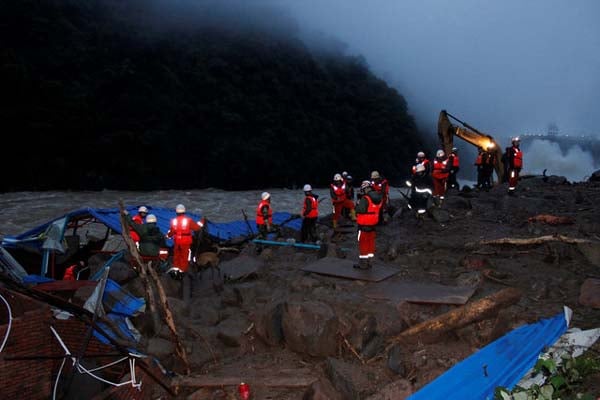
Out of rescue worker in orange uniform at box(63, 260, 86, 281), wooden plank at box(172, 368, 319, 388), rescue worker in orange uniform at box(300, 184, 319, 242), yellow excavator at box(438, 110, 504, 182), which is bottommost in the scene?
rescue worker in orange uniform at box(63, 260, 86, 281)

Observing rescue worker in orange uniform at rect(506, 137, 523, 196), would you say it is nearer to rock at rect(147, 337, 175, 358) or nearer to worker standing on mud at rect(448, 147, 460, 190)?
worker standing on mud at rect(448, 147, 460, 190)

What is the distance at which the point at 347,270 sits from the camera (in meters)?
8.09

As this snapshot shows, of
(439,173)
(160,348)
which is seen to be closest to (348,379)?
(160,348)

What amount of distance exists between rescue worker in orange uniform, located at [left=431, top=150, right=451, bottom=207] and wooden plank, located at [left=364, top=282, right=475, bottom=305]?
249 inches

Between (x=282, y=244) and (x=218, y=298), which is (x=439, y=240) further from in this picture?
(x=218, y=298)

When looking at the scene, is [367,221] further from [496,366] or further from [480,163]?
[480,163]

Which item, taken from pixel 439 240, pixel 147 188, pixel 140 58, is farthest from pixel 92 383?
pixel 140 58

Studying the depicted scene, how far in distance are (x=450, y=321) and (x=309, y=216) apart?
20.3 ft

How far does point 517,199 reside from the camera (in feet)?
47.1

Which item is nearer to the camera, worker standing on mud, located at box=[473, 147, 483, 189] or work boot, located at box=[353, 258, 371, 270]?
work boot, located at box=[353, 258, 371, 270]

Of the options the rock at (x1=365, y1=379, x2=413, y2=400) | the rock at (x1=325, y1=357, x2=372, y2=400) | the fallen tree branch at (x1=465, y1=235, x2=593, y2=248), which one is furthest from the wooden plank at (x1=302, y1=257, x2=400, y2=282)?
the rock at (x1=365, y1=379, x2=413, y2=400)

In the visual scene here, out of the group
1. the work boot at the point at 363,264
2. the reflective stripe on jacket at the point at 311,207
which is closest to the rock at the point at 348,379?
the work boot at the point at 363,264

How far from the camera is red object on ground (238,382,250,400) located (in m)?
5.23

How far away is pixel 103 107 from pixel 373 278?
39929mm
